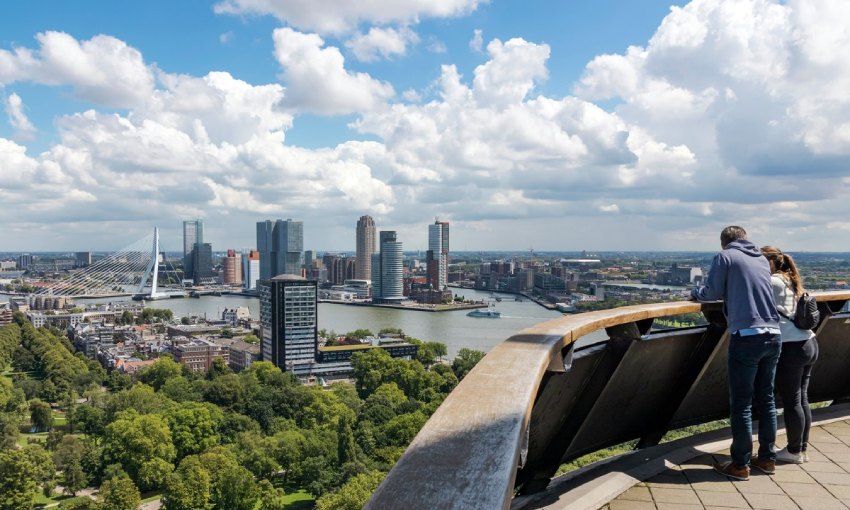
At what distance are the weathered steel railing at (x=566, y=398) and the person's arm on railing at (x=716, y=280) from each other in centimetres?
8

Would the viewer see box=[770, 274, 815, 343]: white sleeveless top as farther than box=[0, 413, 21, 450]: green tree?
No

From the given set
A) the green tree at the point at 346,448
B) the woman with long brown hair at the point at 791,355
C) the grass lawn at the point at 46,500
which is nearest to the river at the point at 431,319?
the green tree at the point at 346,448

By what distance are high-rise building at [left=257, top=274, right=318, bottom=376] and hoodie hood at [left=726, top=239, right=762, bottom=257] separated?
2298 centimetres

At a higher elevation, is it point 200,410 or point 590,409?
point 590,409

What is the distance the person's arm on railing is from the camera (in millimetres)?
1544

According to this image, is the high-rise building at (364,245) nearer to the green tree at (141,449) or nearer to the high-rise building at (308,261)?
the high-rise building at (308,261)

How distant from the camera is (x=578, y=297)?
43.5 m

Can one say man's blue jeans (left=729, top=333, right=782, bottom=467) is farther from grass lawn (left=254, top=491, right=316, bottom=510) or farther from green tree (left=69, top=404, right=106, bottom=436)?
green tree (left=69, top=404, right=106, bottom=436)

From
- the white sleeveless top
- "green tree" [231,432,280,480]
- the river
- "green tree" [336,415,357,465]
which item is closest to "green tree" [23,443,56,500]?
"green tree" [231,432,280,480]

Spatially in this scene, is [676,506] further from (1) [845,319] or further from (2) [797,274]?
(1) [845,319]

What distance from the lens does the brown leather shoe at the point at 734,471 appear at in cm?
153

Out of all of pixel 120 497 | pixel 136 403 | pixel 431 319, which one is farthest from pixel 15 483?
pixel 431 319

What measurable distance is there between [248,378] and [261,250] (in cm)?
6569

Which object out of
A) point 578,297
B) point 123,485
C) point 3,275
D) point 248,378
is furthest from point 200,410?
point 3,275
